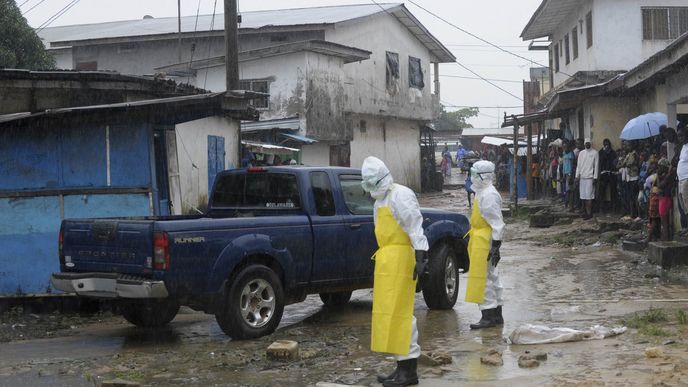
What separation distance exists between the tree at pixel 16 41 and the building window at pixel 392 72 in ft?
52.8

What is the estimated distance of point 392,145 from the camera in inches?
1617

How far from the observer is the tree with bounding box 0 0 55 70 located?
26859 millimetres

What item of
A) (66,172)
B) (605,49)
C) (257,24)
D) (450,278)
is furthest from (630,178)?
(257,24)

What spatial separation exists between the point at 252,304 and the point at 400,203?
2715 millimetres

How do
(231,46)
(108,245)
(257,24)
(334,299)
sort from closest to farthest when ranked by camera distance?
(108,245) < (334,299) < (231,46) < (257,24)

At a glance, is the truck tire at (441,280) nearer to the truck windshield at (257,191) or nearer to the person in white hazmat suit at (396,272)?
the truck windshield at (257,191)

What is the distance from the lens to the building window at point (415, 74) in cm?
4172

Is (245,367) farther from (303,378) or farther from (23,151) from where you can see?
(23,151)

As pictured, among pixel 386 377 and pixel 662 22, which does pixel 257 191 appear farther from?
pixel 662 22

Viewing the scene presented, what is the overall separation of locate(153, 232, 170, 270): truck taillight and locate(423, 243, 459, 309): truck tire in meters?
3.43

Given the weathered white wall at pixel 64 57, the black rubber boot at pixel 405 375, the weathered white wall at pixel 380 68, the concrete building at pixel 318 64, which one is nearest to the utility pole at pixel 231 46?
the black rubber boot at pixel 405 375

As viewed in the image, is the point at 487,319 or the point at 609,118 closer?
the point at 487,319

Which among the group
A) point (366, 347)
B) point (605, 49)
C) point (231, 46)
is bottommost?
point (366, 347)

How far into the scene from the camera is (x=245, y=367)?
7.96 m
